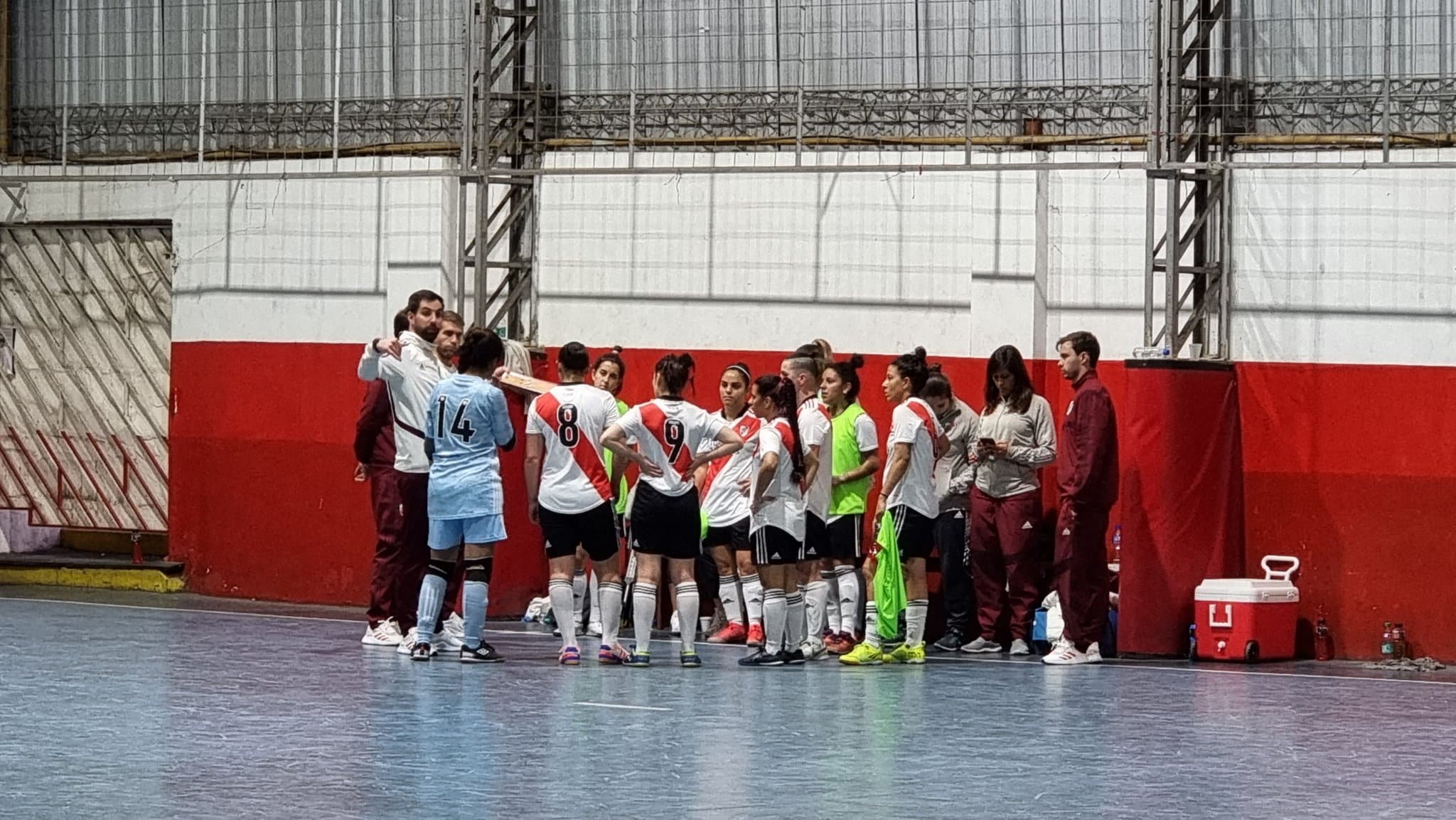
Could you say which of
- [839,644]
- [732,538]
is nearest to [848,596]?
[839,644]

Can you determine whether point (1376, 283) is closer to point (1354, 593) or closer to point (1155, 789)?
point (1354, 593)

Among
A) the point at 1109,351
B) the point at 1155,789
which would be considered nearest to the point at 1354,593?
the point at 1109,351

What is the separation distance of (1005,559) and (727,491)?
5.92 feet

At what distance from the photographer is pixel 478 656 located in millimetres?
12844

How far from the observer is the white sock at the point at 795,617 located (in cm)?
1294

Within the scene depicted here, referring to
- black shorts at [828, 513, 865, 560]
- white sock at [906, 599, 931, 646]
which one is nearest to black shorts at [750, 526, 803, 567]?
white sock at [906, 599, 931, 646]

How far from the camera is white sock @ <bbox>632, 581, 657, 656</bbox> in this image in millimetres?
12734

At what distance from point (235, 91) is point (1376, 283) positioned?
29.3 ft

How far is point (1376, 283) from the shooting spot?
14227 mm

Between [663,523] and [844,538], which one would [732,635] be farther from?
[663,523]

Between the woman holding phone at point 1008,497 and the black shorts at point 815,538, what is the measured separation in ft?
4.37

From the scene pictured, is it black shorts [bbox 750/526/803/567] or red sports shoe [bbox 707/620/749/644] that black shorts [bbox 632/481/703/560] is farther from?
red sports shoe [bbox 707/620/749/644]

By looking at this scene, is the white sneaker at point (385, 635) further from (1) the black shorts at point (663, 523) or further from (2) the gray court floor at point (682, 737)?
(1) the black shorts at point (663, 523)

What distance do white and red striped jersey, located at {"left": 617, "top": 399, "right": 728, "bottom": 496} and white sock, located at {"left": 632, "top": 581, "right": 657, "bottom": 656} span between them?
0.60 metres
